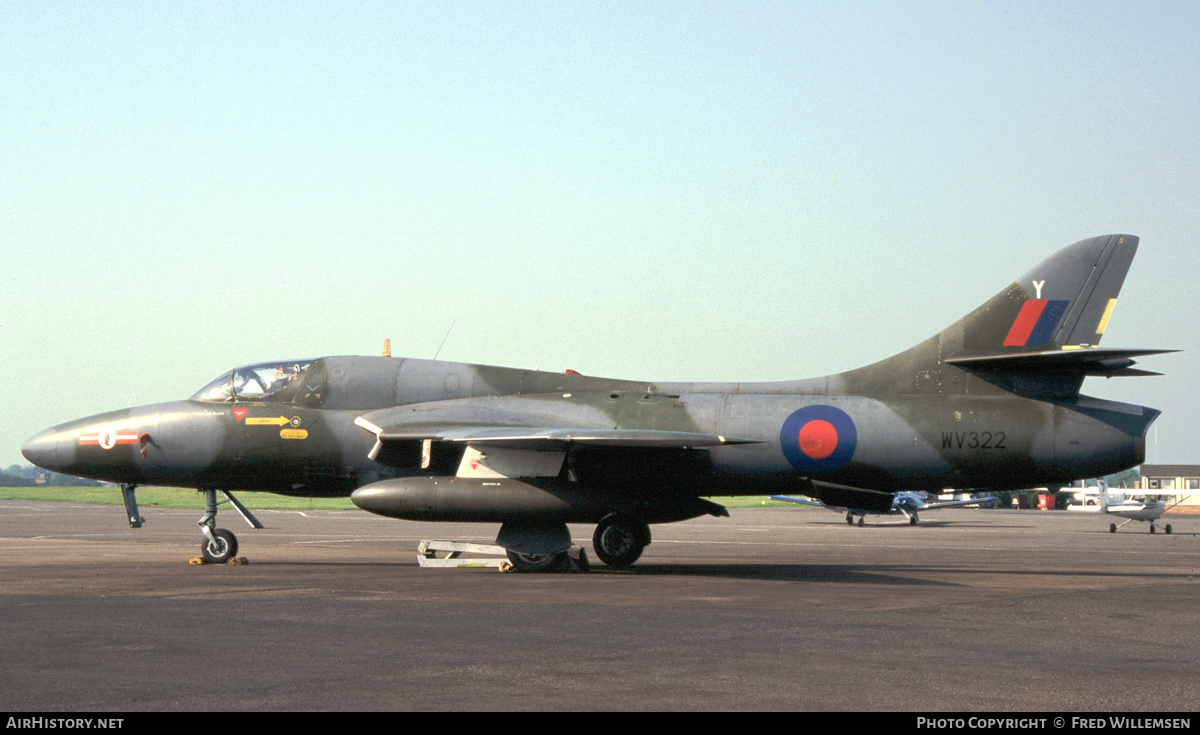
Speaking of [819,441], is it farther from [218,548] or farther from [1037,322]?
[218,548]

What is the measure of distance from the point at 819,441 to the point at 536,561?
16.0ft

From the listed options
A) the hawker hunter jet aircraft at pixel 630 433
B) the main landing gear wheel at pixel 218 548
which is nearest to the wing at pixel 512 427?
the hawker hunter jet aircraft at pixel 630 433

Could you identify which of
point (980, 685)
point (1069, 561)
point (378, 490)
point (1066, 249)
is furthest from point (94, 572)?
point (1069, 561)

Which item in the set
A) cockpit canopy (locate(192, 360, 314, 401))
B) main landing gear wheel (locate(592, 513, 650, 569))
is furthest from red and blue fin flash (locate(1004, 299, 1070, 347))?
cockpit canopy (locate(192, 360, 314, 401))

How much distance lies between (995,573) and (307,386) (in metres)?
12.1

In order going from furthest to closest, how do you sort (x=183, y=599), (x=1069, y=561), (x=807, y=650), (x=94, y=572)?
(x=1069, y=561) → (x=94, y=572) → (x=183, y=599) → (x=807, y=650)

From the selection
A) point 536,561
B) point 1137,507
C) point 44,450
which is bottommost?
point 1137,507

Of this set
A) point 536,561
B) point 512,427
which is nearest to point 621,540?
point 536,561

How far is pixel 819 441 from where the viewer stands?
16.7m

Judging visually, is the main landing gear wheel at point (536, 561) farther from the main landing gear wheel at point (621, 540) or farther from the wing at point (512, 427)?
the wing at point (512, 427)

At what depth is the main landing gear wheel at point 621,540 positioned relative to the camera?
1731cm
